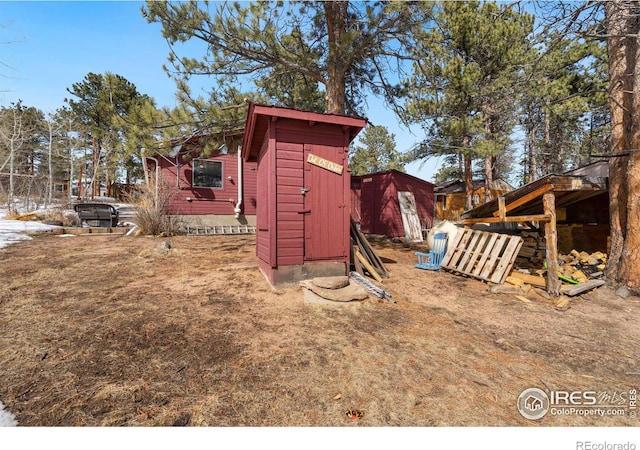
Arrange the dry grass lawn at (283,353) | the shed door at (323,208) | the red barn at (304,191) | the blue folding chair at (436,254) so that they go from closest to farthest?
the dry grass lawn at (283,353), the red barn at (304,191), the shed door at (323,208), the blue folding chair at (436,254)

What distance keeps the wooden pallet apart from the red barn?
3.03 metres

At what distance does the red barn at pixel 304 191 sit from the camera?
181 inches

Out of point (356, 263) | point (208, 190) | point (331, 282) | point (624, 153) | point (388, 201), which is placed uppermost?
point (208, 190)

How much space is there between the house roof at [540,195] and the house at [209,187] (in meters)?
9.30

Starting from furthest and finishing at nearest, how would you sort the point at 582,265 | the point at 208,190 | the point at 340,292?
the point at 208,190 < the point at 582,265 < the point at 340,292

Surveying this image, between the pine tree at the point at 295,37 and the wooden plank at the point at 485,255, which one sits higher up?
the pine tree at the point at 295,37

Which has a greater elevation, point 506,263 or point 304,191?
point 304,191

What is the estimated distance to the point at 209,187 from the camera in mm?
12477

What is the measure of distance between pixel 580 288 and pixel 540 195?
187 cm

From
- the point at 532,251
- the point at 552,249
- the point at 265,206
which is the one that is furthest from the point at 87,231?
the point at 532,251

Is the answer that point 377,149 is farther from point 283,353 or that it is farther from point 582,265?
point 283,353

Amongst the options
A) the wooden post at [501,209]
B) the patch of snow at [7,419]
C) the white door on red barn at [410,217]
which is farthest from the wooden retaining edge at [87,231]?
the wooden post at [501,209]

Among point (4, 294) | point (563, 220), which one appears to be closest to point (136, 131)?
point (4, 294)

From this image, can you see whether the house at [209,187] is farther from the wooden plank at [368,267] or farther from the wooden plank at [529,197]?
the wooden plank at [529,197]
